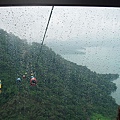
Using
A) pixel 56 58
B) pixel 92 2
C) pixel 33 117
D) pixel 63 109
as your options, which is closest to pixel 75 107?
pixel 63 109

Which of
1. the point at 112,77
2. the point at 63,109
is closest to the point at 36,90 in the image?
the point at 63,109

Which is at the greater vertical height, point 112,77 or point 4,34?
point 4,34

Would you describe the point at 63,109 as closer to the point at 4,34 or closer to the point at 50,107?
the point at 50,107

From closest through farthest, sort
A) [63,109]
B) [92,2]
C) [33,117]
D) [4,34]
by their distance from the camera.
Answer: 1. [92,2]
2. [4,34]
3. [33,117]
4. [63,109]

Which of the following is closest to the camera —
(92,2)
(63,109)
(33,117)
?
(92,2)

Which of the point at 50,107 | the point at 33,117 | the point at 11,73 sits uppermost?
the point at 11,73

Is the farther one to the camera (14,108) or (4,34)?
(14,108)
